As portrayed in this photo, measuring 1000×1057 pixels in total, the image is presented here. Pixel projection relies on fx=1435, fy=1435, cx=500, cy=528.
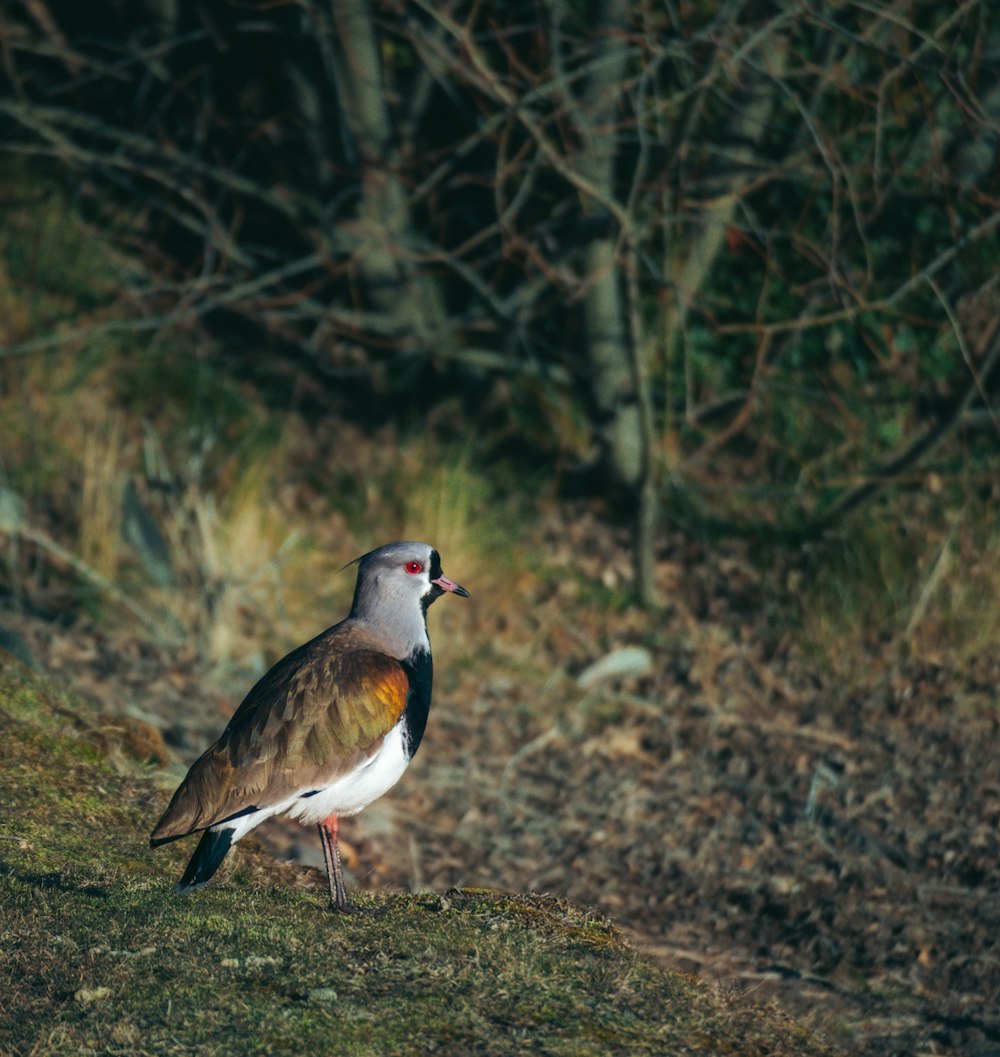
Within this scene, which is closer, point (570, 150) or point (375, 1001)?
point (375, 1001)

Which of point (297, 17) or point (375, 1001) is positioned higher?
point (297, 17)

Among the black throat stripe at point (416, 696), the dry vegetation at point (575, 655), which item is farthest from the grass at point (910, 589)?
the black throat stripe at point (416, 696)

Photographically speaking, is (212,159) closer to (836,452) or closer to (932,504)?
(836,452)

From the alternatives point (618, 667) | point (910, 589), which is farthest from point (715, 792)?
point (910, 589)

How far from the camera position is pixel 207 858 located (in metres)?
4.18

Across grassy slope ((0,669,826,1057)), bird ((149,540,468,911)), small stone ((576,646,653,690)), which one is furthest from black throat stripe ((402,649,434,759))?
small stone ((576,646,653,690))

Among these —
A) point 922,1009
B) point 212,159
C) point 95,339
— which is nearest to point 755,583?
point 922,1009

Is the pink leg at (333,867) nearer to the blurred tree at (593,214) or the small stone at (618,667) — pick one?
the small stone at (618,667)

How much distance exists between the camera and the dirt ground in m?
5.95

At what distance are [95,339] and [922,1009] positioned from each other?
268 inches

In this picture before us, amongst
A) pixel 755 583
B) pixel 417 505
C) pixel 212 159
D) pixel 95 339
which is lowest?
pixel 755 583

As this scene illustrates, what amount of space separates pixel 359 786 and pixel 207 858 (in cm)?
60

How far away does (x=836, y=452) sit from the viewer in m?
9.48

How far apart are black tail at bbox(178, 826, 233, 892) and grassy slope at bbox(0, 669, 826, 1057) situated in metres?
0.07
